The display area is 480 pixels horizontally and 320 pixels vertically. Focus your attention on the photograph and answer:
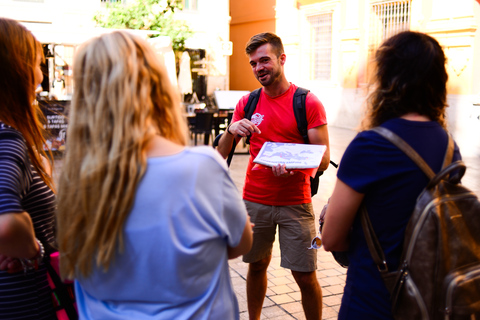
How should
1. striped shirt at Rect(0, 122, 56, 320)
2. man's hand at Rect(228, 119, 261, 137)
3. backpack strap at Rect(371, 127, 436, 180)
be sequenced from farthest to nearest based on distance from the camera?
man's hand at Rect(228, 119, 261, 137), backpack strap at Rect(371, 127, 436, 180), striped shirt at Rect(0, 122, 56, 320)

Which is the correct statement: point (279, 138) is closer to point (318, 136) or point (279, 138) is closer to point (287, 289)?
point (318, 136)

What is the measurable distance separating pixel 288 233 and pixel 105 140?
86.4 inches

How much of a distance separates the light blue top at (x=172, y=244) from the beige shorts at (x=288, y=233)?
185 cm

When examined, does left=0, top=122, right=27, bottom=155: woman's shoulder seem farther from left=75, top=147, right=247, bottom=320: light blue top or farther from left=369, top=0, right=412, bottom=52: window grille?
left=369, top=0, right=412, bottom=52: window grille

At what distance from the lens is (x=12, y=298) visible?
1.76m

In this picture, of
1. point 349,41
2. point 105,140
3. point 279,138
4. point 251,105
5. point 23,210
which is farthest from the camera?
point 349,41

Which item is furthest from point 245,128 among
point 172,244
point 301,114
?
point 172,244

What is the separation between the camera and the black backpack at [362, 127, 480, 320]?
165 centimetres

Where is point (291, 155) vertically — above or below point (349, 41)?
below

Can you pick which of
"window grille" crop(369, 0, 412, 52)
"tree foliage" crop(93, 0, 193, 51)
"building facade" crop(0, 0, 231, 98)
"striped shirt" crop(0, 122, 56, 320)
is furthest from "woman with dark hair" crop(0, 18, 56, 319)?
"window grille" crop(369, 0, 412, 52)

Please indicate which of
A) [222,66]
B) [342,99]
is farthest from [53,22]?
[342,99]

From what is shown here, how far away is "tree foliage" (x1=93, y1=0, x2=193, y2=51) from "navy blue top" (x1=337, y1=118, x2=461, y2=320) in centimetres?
1429

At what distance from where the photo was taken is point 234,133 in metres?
3.35

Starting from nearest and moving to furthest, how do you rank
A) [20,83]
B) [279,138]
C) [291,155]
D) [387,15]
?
[20,83] < [291,155] < [279,138] < [387,15]
